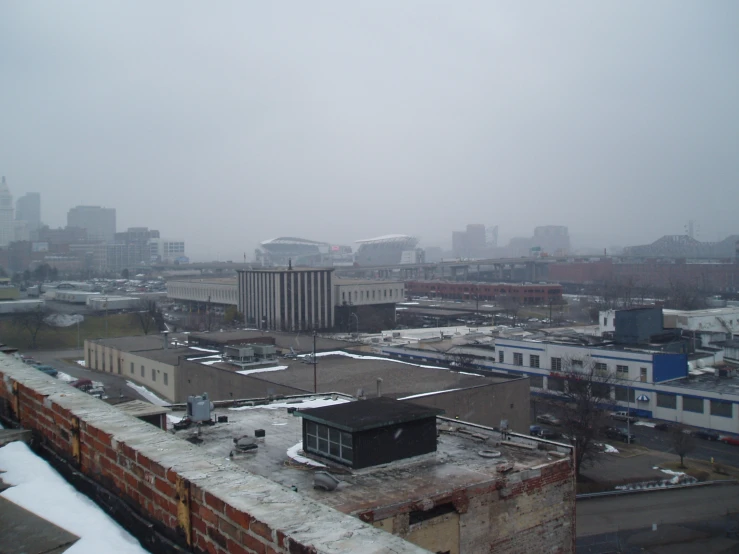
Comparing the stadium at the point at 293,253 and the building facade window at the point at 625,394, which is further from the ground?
the stadium at the point at 293,253

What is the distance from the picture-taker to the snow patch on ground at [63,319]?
29459 mm

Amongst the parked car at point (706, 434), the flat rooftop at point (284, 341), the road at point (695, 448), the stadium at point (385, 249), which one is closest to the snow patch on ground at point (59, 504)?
the road at point (695, 448)

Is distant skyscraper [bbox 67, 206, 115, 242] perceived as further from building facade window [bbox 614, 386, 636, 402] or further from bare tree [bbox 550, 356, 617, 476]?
building facade window [bbox 614, 386, 636, 402]

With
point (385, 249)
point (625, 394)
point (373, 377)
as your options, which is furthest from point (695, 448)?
point (385, 249)

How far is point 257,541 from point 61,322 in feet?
104

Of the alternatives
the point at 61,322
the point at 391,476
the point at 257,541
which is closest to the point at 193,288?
the point at 61,322

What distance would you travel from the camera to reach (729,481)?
1113 cm

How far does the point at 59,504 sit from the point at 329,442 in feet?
10.2

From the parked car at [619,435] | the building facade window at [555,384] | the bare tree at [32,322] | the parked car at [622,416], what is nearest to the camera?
the parked car at [619,435]

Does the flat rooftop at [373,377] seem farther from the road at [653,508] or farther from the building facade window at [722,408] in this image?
the building facade window at [722,408]

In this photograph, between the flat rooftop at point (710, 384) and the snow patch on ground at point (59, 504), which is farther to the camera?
the flat rooftop at point (710, 384)

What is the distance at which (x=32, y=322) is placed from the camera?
2770 centimetres

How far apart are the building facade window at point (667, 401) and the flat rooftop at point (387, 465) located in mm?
11285

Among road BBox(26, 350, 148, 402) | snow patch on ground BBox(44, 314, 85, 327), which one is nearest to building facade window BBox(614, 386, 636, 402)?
road BBox(26, 350, 148, 402)
